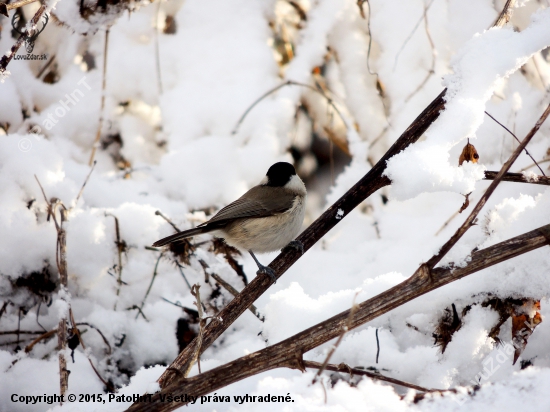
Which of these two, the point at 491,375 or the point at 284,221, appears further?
the point at 284,221

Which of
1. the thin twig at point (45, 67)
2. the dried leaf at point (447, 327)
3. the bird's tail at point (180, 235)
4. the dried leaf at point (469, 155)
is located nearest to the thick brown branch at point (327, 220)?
the dried leaf at point (469, 155)

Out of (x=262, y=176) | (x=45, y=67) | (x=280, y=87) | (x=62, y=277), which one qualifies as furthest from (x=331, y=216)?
(x=45, y=67)

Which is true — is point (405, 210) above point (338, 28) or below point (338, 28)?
below

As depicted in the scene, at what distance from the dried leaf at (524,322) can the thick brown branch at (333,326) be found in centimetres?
34

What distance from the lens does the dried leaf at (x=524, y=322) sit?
1550 millimetres

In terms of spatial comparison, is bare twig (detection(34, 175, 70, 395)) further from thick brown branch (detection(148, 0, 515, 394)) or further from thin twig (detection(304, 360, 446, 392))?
thin twig (detection(304, 360, 446, 392))

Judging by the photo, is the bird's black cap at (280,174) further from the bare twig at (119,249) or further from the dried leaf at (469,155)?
the dried leaf at (469,155)

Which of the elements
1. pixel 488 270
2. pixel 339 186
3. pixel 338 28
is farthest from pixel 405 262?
pixel 338 28

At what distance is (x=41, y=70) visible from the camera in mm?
3404

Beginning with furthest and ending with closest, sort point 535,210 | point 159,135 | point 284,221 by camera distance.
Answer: point 159,135 < point 284,221 < point 535,210

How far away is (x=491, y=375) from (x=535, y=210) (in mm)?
665

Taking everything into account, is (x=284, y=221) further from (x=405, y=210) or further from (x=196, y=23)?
(x=196, y=23)

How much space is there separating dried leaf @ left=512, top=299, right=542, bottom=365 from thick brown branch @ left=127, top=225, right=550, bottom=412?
343 millimetres

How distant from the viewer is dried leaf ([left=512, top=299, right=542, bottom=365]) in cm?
155
